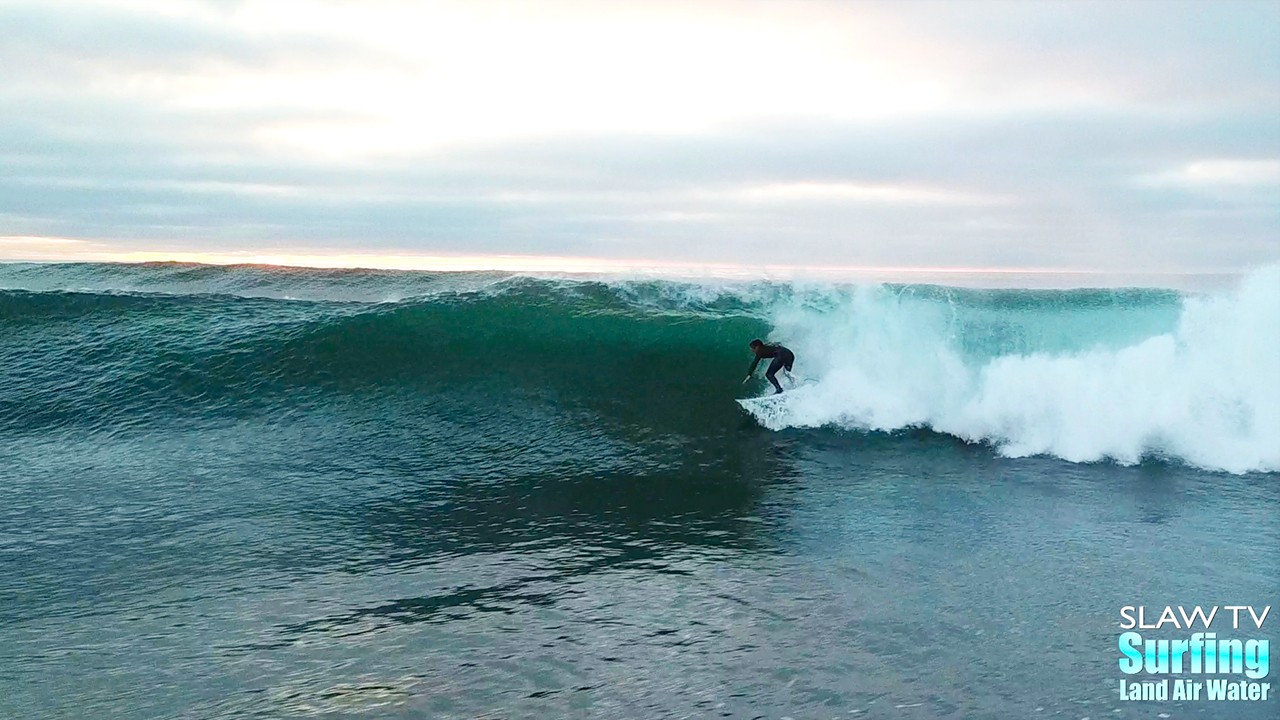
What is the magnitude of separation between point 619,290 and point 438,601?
1221cm

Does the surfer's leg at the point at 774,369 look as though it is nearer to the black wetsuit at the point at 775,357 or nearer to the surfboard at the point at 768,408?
the black wetsuit at the point at 775,357

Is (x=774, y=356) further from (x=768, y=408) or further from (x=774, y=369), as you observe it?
(x=768, y=408)

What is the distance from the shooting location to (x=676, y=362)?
14.7 meters

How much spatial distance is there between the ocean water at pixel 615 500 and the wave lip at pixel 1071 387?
54mm

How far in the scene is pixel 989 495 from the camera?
9.38 m

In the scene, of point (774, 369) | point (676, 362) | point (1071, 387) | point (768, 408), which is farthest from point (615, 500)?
point (1071, 387)

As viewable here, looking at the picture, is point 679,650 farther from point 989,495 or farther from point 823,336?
point 823,336

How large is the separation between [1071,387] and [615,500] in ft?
25.2

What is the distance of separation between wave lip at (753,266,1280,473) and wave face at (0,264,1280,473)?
3 centimetres

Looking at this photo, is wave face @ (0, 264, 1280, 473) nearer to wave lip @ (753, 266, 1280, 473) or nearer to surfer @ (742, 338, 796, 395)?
wave lip @ (753, 266, 1280, 473)

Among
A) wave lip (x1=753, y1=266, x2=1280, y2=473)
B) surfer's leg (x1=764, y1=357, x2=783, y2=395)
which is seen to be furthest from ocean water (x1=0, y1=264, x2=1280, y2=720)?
surfer's leg (x1=764, y1=357, x2=783, y2=395)

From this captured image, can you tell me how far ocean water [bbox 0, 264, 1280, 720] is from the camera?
206 inches

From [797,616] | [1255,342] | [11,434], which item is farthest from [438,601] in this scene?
[1255,342]

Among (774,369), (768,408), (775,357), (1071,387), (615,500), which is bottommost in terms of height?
(615,500)
